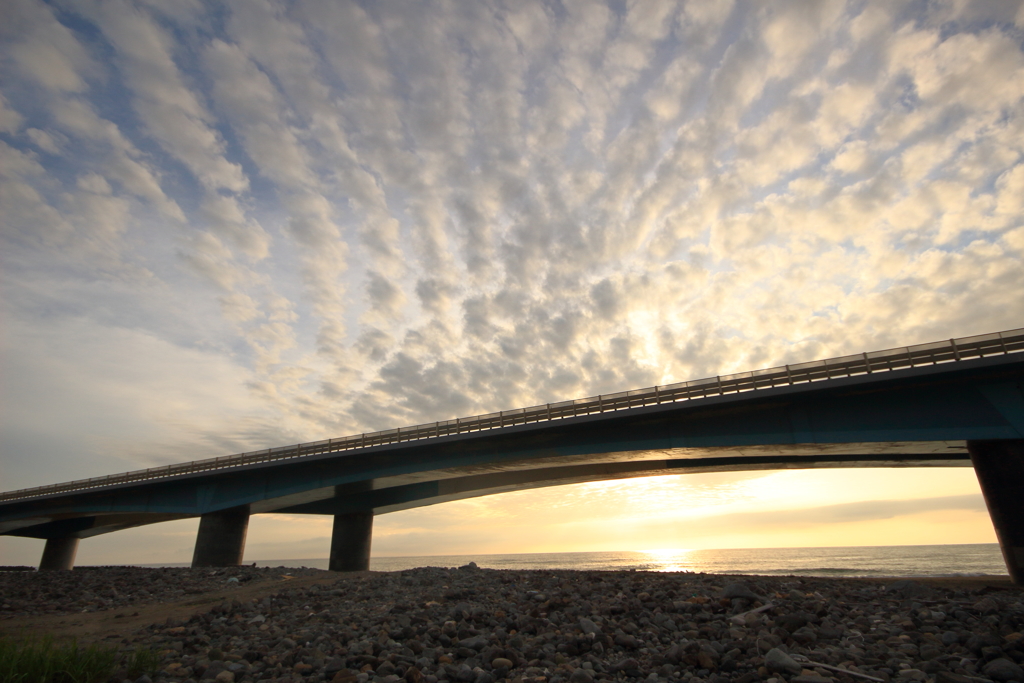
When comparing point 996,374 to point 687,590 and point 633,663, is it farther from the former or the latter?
point 633,663

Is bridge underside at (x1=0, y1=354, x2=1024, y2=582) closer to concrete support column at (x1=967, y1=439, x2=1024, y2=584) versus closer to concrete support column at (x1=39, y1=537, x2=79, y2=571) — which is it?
concrete support column at (x1=967, y1=439, x2=1024, y2=584)

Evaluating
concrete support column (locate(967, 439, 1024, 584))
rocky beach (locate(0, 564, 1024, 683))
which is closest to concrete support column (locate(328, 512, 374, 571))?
rocky beach (locate(0, 564, 1024, 683))

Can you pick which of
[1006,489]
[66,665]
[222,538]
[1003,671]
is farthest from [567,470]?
[66,665]

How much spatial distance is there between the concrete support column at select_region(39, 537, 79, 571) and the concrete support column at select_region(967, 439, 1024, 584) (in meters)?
94.9

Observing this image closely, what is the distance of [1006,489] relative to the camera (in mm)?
20891

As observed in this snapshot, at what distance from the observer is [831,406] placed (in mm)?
25016

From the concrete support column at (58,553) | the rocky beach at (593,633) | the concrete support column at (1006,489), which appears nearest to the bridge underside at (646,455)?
the concrete support column at (1006,489)

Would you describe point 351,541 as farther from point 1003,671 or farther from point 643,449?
point 1003,671

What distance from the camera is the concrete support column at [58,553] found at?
6531 centimetres

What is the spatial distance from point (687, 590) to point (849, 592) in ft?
14.4

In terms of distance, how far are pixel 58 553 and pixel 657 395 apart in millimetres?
83796

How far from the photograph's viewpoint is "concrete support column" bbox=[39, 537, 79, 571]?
65.3 meters

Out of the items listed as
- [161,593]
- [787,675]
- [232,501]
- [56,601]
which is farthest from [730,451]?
[232,501]

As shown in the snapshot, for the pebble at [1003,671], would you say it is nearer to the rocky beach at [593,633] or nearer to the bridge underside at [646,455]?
the rocky beach at [593,633]
